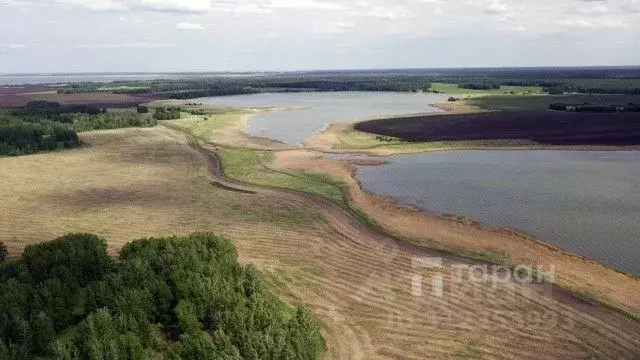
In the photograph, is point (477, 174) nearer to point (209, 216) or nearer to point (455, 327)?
point (209, 216)

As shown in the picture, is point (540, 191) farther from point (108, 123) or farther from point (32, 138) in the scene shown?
point (108, 123)

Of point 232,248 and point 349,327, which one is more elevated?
point 232,248

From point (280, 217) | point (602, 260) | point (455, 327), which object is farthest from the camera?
point (280, 217)

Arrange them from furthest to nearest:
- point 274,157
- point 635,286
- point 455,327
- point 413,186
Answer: point 274,157 < point 413,186 < point 635,286 < point 455,327

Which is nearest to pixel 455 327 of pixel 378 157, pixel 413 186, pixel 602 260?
pixel 602 260

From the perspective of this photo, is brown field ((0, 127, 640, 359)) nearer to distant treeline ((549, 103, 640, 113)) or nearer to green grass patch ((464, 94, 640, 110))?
distant treeline ((549, 103, 640, 113))

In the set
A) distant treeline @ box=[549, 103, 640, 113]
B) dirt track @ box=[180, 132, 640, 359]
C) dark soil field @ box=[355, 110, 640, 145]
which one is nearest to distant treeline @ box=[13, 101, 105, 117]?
dark soil field @ box=[355, 110, 640, 145]

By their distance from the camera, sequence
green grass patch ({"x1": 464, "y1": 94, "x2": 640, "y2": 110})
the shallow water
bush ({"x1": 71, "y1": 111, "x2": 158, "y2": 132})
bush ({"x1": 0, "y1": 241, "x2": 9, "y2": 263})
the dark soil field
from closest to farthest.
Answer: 1. bush ({"x1": 0, "y1": 241, "x2": 9, "y2": 263})
2. the shallow water
3. the dark soil field
4. bush ({"x1": 71, "y1": 111, "x2": 158, "y2": 132})
5. green grass patch ({"x1": 464, "y1": 94, "x2": 640, "y2": 110})
